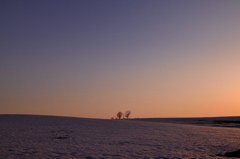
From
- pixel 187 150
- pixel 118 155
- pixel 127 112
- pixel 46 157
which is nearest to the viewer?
pixel 46 157

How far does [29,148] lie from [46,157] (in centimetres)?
346

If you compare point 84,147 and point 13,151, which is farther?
point 84,147

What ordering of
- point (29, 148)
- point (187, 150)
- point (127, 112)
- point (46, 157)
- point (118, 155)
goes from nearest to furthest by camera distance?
point (46, 157)
point (118, 155)
point (29, 148)
point (187, 150)
point (127, 112)

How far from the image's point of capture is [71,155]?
16922 mm

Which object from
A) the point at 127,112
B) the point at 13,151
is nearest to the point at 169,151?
the point at 13,151

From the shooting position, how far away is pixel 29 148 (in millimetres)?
18875

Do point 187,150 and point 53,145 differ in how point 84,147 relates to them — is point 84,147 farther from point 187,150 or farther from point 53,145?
point 187,150

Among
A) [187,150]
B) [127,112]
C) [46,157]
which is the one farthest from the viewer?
[127,112]

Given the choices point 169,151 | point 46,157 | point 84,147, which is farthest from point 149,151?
point 46,157

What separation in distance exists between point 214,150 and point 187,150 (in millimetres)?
2042

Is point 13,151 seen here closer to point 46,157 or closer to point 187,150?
point 46,157

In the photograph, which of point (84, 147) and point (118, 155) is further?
point (84, 147)

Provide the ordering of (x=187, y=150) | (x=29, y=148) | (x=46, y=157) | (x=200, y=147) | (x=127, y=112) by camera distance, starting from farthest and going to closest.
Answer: (x=127, y=112), (x=200, y=147), (x=187, y=150), (x=29, y=148), (x=46, y=157)

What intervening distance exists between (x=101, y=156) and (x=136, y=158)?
201 centimetres
